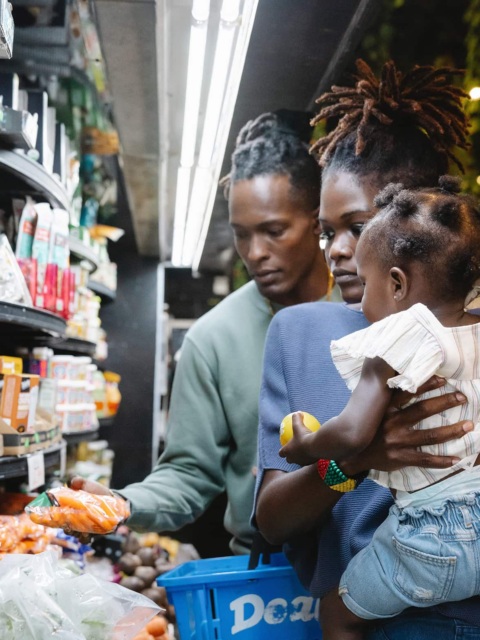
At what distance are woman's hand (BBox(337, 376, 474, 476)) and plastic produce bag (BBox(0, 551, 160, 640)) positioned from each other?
65cm

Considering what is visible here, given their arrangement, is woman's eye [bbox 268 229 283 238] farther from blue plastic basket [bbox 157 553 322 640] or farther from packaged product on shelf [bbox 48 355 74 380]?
packaged product on shelf [bbox 48 355 74 380]

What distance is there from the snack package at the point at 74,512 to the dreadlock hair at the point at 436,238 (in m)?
0.82

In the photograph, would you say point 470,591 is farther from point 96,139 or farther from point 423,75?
point 96,139

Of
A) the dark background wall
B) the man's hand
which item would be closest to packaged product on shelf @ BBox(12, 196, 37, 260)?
the man's hand

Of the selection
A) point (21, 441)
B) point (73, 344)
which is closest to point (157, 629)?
point (21, 441)

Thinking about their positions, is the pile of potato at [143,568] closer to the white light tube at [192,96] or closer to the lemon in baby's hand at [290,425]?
the lemon in baby's hand at [290,425]

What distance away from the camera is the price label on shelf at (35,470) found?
209 cm

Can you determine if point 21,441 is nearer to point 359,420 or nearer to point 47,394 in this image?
point 47,394

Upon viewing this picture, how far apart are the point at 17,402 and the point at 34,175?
0.79m

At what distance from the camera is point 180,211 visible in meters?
5.36

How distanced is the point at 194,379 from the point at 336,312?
743mm

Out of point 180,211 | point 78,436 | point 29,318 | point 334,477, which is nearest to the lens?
point 334,477

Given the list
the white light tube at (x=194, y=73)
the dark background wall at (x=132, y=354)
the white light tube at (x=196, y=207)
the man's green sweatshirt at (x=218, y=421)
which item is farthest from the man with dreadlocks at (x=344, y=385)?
the dark background wall at (x=132, y=354)

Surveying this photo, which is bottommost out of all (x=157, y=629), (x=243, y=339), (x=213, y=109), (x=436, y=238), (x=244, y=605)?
(x=157, y=629)
